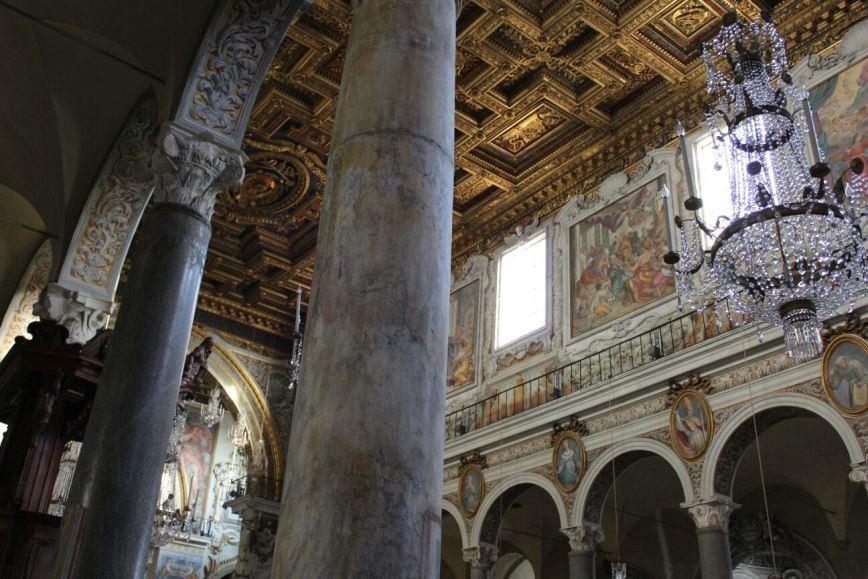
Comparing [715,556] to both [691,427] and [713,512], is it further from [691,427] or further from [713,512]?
[691,427]

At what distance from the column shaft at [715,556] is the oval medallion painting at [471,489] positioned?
3.78 m

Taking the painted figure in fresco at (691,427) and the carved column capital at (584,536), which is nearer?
the painted figure in fresco at (691,427)

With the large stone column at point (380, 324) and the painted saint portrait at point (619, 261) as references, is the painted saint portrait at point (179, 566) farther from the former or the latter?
the large stone column at point (380, 324)

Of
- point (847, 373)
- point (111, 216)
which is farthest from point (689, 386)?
point (111, 216)

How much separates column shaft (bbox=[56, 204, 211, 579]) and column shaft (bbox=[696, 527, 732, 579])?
6.05 meters

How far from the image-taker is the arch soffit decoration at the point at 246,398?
16312 mm

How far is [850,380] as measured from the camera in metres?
8.13

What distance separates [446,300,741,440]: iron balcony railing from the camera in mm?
9781

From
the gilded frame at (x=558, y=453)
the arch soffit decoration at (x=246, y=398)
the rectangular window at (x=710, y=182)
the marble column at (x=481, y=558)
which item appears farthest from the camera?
the arch soffit decoration at (x=246, y=398)

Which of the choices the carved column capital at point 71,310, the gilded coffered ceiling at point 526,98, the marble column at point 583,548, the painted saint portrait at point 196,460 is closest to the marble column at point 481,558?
the marble column at point 583,548

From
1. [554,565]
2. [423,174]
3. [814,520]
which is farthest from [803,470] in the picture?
[423,174]

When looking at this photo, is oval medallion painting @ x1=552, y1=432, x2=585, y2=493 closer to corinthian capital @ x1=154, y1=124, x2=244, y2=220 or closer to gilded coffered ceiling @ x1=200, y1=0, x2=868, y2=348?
gilded coffered ceiling @ x1=200, y1=0, x2=868, y2=348

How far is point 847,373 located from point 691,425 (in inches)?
73.5

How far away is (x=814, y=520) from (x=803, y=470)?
2.93 ft
